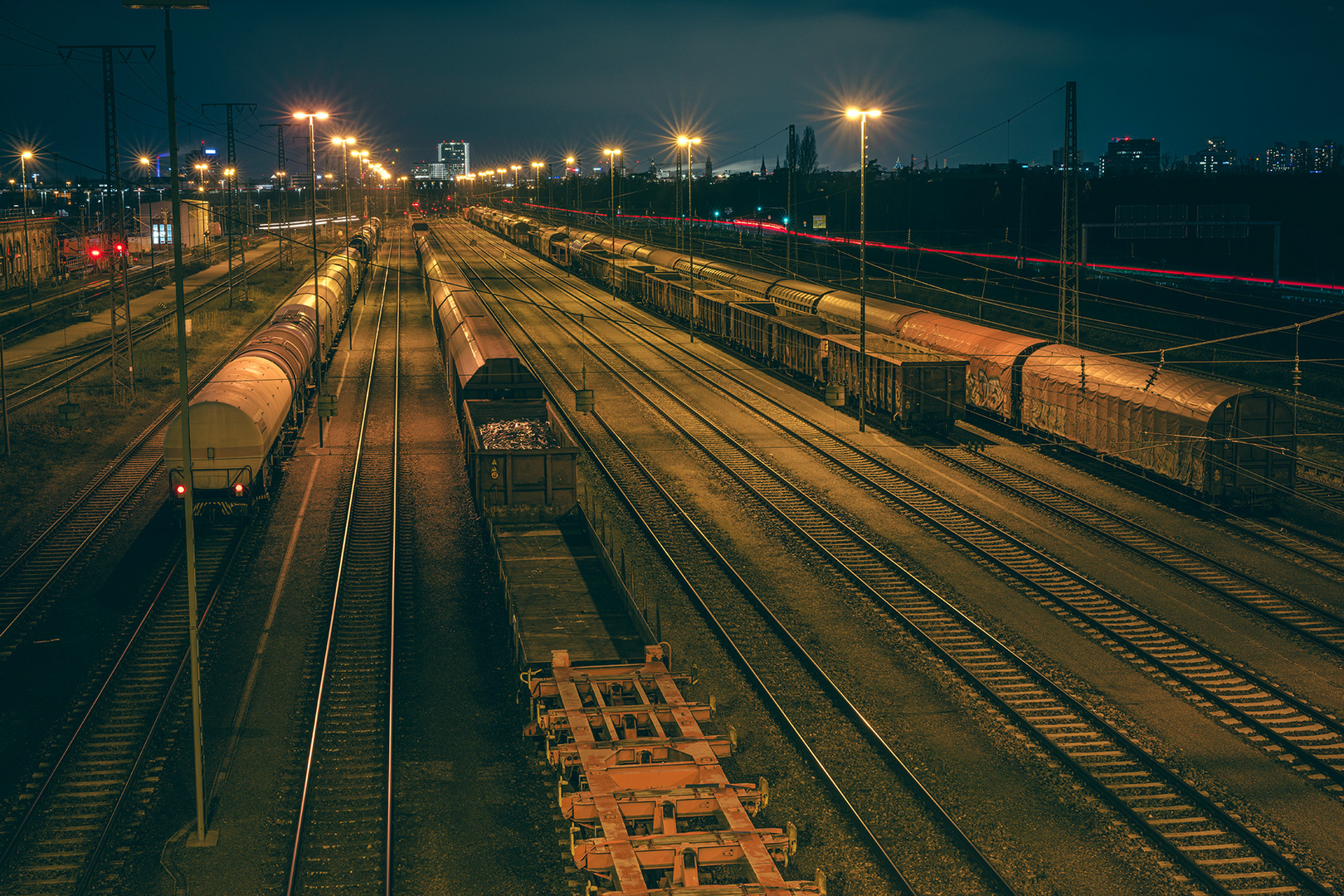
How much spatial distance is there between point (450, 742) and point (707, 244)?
95.8m

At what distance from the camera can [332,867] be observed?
12867mm

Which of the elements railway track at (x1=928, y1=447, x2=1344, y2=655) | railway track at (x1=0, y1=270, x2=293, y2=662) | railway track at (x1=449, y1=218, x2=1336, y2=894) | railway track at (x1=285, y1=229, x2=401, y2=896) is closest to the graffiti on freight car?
railway track at (x1=928, y1=447, x2=1344, y2=655)

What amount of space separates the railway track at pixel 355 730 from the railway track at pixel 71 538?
592cm

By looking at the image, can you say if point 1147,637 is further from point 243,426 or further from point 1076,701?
point 243,426

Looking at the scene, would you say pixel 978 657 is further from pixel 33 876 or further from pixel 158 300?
pixel 158 300

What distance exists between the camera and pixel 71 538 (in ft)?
84.6

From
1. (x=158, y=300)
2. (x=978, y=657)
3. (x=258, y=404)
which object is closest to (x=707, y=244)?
(x=158, y=300)

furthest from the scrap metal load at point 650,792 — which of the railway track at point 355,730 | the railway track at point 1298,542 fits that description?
the railway track at point 1298,542

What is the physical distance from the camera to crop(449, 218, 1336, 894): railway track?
13062 millimetres

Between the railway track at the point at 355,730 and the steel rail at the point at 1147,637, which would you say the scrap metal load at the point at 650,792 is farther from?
the steel rail at the point at 1147,637

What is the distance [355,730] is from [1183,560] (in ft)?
61.0

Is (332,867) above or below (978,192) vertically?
below

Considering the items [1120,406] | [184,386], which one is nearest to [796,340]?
[1120,406]

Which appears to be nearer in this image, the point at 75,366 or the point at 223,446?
the point at 223,446
